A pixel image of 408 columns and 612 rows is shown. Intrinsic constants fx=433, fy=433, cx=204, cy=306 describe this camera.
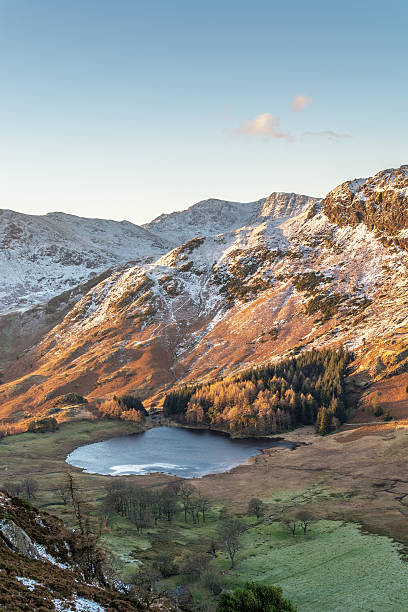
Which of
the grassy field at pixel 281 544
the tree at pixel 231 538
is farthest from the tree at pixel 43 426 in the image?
the tree at pixel 231 538

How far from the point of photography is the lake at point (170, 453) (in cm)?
13612

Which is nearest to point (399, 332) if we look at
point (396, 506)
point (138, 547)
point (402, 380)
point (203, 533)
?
point (402, 380)

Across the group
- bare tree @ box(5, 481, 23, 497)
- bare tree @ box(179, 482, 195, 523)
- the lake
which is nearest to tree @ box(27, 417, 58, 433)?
the lake

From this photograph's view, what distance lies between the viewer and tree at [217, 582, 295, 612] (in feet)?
138

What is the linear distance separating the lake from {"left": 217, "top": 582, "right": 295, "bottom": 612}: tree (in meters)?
85.9

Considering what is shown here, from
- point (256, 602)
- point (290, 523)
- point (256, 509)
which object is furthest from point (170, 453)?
point (256, 602)

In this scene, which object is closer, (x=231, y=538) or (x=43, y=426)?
(x=231, y=538)

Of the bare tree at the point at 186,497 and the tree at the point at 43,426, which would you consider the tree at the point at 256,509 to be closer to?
the bare tree at the point at 186,497

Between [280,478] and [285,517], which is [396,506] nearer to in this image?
[285,517]

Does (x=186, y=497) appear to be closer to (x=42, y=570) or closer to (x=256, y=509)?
(x=256, y=509)

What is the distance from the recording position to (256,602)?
139 ft

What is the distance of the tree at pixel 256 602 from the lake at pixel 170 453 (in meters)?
85.9

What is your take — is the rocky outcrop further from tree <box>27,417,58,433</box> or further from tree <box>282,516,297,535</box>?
tree <box>27,417,58,433</box>

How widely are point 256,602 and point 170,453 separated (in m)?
117
